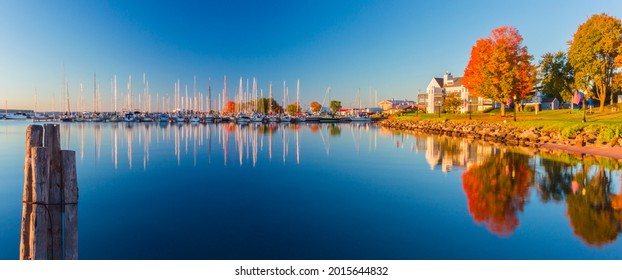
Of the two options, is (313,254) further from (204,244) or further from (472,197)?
(472,197)

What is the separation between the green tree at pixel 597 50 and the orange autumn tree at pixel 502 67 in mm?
6299

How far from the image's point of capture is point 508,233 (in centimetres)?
1155

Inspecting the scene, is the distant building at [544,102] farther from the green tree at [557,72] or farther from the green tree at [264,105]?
the green tree at [264,105]

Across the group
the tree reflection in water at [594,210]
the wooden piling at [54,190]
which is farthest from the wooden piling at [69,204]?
the tree reflection in water at [594,210]

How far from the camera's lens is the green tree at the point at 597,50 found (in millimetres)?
53531

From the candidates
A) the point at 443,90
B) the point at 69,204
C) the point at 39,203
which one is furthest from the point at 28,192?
the point at 443,90

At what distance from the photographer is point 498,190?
17.5 meters

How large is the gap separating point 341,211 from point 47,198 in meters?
9.01

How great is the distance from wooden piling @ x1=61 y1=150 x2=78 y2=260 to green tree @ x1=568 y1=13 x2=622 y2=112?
6187 cm

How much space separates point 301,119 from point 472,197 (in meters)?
115

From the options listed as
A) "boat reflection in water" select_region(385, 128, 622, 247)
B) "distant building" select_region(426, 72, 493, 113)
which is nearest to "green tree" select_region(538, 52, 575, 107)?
"distant building" select_region(426, 72, 493, 113)
